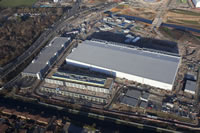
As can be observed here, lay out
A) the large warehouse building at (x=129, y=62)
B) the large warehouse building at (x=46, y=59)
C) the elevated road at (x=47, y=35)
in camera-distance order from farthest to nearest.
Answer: the elevated road at (x=47, y=35) < the large warehouse building at (x=46, y=59) < the large warehouse building at (x=129, y=62)

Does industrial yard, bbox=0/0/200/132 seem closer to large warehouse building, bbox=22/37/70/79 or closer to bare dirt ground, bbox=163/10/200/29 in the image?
large warehouse building, bbox=22/37/70/79

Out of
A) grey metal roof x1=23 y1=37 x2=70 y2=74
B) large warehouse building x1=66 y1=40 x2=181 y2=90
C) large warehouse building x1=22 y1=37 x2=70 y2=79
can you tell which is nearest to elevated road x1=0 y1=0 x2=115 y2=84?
grey metal roof x1=23 y1=37 x2=70 y2=74

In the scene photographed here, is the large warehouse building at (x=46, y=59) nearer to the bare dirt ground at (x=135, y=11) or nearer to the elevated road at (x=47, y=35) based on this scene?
the elevated road at (x=47, y=35)

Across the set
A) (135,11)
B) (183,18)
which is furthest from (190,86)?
(135,11)

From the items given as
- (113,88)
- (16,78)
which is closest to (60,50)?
(16,78)

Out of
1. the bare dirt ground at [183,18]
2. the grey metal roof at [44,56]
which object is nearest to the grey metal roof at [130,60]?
the grey metal roof at [44,56]

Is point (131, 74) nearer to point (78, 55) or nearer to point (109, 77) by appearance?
point (109, 77)

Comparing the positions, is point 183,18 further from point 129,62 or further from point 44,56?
point 44,56
